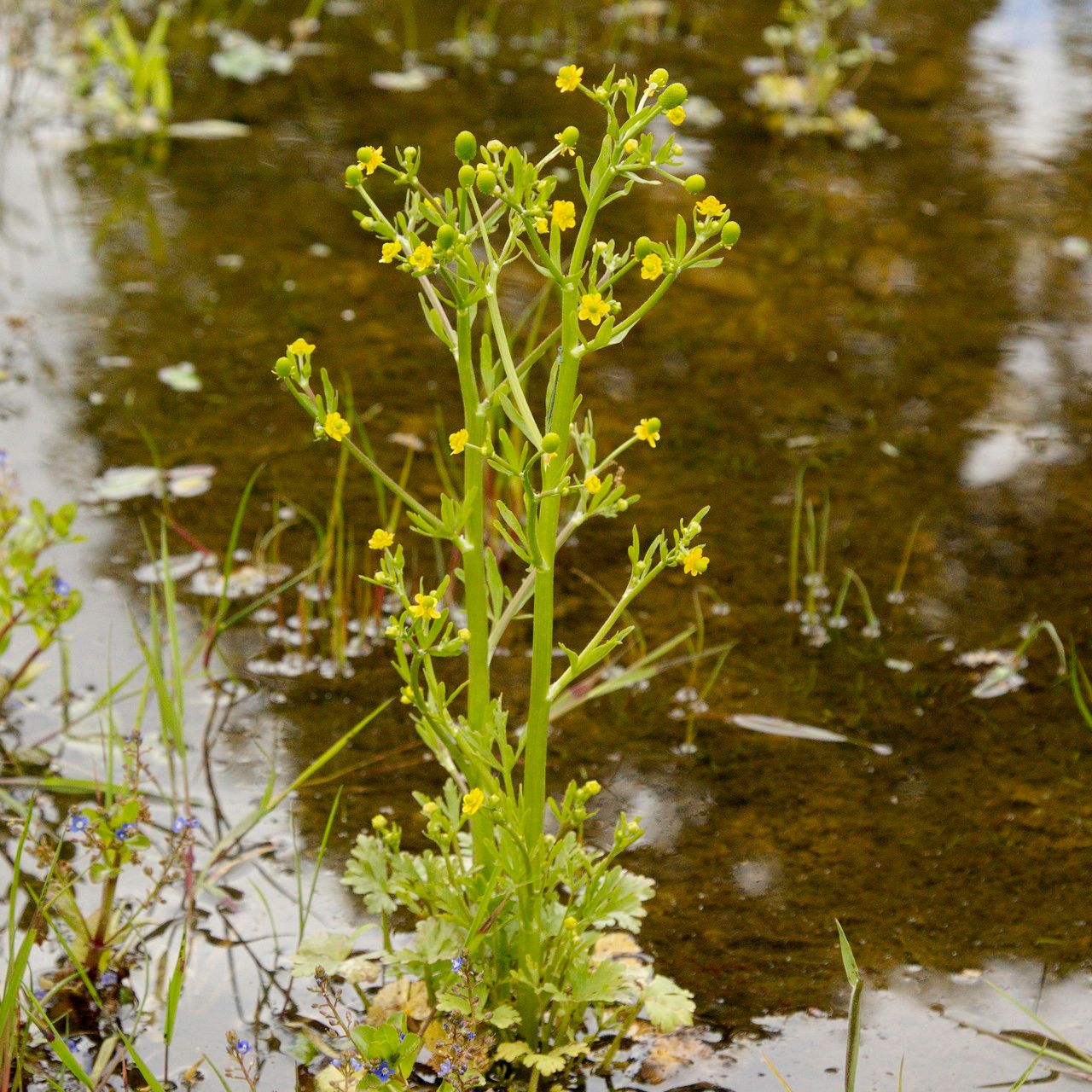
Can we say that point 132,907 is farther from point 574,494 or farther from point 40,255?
point 40,255

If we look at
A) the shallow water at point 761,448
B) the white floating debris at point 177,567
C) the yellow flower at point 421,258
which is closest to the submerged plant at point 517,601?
the yellow flower at point 421,258

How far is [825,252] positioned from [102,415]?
2248 millimetres

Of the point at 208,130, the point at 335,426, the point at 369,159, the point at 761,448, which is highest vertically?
the point at 369,159

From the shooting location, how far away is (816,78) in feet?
16.0

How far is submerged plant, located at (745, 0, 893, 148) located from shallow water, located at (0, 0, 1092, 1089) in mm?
113

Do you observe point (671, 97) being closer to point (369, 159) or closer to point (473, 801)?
point (369, 159)

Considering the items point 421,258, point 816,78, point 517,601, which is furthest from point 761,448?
point 816,78

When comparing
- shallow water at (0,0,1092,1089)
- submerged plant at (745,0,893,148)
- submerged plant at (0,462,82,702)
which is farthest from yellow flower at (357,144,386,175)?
submerged plant at (745,0,893,148)

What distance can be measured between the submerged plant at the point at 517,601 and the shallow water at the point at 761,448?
30 cm

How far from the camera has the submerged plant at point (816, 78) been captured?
4871 millimetres

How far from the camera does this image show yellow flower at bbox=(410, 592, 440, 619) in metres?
1.56

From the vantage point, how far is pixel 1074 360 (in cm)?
365

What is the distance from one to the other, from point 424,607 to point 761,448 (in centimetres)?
185

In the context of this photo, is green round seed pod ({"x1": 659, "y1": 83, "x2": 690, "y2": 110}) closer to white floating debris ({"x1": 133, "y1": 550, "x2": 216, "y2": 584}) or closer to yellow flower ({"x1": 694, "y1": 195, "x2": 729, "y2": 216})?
yellow flower ({"x1": 694, "y1": 195, "x2": 729, "y2": 216})
